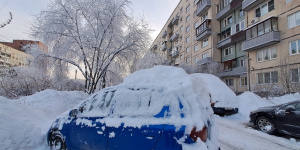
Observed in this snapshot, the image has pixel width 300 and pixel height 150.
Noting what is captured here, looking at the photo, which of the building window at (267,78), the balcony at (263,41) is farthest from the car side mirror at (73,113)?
the balcony at (263,41)

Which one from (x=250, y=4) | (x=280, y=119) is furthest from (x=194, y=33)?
(x=280, y=119)

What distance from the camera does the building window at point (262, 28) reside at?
58.1 ft

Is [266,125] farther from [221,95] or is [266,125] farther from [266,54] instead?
[266,54]

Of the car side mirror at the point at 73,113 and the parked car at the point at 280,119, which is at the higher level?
the car side mirror at the point at 73,113

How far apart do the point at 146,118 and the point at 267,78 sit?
2043 centimetres

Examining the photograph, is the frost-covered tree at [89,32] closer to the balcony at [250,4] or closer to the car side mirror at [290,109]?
the car side mirror at [290,109]

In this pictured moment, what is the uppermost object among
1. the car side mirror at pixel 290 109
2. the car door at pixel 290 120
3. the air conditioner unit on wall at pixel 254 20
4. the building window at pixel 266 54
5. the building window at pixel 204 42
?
the building window at pixel 204 42

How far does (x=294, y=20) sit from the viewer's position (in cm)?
1614

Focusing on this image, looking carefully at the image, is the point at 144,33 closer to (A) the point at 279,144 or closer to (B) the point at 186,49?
(A) the point at 279,144

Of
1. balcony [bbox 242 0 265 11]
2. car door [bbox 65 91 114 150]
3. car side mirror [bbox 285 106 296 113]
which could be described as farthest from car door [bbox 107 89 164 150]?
balcony [bbox 242 0 265 11]

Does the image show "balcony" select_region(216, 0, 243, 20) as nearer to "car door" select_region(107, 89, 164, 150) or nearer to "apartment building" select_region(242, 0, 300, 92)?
"apartment building" select_region(242, 0, 300, 92)

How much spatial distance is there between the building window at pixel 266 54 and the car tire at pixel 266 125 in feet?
48.8

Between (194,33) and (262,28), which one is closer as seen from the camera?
(262,28)

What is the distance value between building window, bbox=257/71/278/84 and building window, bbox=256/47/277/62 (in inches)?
67.1
